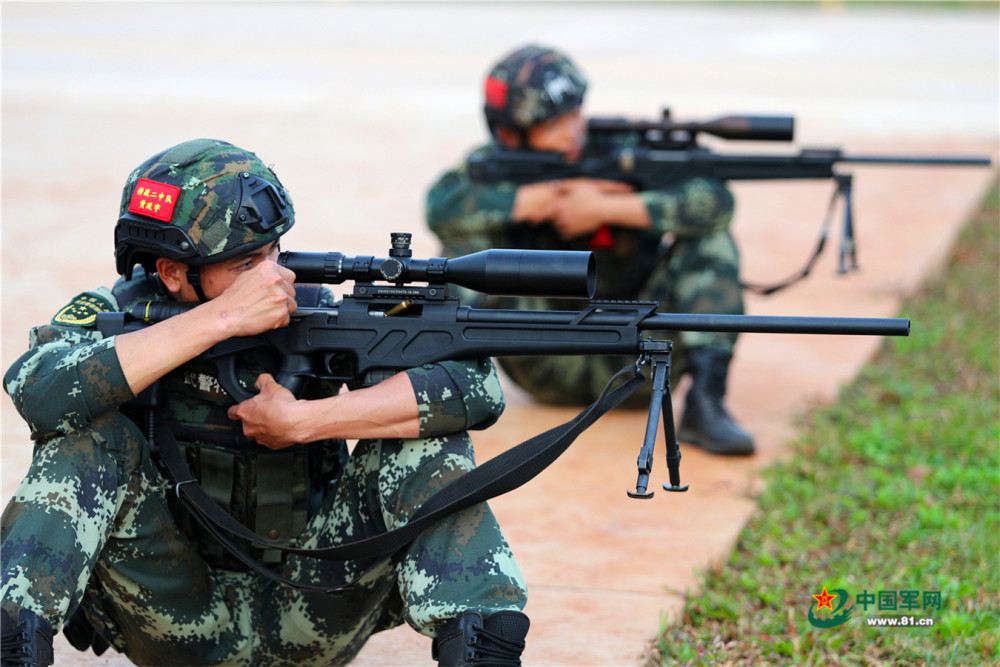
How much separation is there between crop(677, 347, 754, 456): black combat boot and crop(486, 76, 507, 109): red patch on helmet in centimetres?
125

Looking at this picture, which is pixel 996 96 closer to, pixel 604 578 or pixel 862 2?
pixel 604 578

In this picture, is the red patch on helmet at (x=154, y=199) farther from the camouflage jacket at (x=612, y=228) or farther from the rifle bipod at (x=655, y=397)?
the camouflage jacket at (x=612, y=228)

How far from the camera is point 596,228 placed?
16.5ft

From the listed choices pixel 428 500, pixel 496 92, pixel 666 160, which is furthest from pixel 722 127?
pixel 428 500

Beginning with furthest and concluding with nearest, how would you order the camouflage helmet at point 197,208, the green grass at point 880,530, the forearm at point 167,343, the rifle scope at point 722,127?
the rifle scope at point 722,127 → the green grass at point 880,530 → the camouflage helmet at point 197,208 → the forearm at point 167,343

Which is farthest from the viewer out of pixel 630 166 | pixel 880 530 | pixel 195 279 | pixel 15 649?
pixel 630 166

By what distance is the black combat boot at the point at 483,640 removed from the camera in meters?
2.54

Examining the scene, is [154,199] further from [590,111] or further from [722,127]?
[590,111]

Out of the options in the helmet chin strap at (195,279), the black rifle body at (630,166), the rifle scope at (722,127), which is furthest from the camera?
the rifle scope at (722,127)

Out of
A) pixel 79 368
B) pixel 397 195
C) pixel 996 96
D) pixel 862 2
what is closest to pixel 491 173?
pixel 79 368

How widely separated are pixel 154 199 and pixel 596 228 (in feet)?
8.09

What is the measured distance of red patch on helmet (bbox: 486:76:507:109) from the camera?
16.1 feet

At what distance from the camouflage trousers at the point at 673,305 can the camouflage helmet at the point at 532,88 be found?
72cm

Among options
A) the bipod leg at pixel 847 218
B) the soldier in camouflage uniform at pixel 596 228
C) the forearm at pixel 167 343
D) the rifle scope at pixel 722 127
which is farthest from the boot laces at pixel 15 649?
the bipod leg at pixel 847 218
